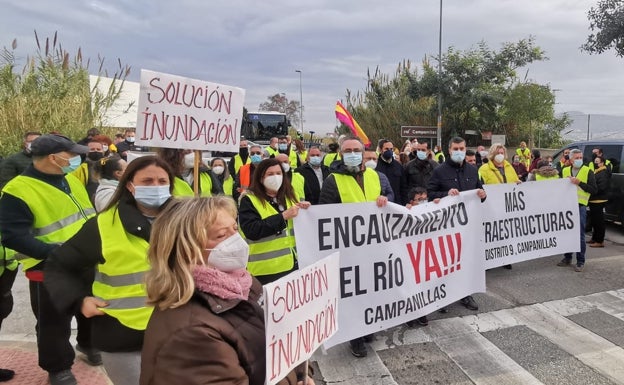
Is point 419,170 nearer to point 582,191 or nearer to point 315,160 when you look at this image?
point 315,160

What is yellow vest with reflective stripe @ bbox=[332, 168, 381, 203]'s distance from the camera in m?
4.05

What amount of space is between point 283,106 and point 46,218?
59390mm

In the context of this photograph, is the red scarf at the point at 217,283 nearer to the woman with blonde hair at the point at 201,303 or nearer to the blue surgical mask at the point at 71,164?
the woman with blonde hair at the point at 201,303

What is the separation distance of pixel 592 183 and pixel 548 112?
56.8ft

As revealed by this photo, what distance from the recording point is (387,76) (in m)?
27.2

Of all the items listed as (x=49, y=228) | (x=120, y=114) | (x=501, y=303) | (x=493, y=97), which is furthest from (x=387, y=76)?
(x=49, y=228)

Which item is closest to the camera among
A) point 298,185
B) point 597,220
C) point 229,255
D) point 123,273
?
point 229,255

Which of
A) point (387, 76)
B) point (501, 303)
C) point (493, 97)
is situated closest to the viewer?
point (501, 303)

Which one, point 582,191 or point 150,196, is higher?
point 150,196

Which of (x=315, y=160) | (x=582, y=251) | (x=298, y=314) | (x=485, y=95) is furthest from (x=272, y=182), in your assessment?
(x=485, y=95)

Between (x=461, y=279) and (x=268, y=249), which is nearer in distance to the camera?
(x=268, y=249)

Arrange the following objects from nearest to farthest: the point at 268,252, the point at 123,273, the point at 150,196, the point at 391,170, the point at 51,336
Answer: the point at 123,273 → the point at 150,196 → the point at 51,336 → the point at 268,252 → the point at 391,170

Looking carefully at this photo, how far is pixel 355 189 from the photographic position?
4090 mm

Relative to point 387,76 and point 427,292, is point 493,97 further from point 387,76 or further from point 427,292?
point 427,292
